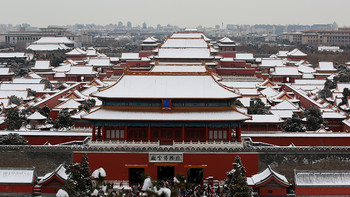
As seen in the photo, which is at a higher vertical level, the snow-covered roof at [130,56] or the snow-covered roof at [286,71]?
the snow-covered roof at [130,56]

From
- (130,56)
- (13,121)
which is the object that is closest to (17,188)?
(13,121)

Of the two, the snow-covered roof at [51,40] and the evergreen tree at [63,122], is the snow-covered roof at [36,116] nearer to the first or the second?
the evergreen tree at [63,122]

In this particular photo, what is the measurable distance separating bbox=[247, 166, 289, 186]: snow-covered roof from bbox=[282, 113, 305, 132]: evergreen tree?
463 inches

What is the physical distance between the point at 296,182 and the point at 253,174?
4.06 metres

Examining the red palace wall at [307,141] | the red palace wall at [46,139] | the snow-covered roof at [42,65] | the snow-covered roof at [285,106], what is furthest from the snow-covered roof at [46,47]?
the red palace wall at [307,141]

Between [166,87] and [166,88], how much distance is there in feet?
0.38

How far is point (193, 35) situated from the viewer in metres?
69.1

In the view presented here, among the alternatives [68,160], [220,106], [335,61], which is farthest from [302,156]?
[335,61]

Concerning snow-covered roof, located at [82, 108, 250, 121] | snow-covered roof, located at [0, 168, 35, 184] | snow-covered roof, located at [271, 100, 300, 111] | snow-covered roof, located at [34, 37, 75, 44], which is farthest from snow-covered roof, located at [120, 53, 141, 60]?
snow-covered roof, located at [0, 168, 35, 184]

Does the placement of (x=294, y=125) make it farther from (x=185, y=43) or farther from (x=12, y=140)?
(x=12, y=140)

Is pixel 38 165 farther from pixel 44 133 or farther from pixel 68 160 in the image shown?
pixel 44 133

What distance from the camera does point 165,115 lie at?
1369 inches

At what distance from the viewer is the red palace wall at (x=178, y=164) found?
34688mm

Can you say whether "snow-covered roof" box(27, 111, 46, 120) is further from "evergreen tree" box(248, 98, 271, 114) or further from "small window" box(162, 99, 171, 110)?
"evergreen tree" box(248, 98, 271, 114)
